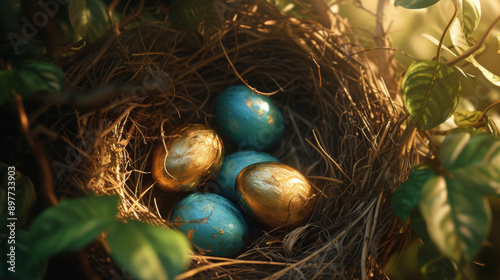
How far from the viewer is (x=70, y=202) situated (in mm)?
528

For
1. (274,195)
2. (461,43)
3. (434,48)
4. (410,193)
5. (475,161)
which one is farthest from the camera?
(434,48)

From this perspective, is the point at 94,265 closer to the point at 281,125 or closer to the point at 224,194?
the point at 224,194

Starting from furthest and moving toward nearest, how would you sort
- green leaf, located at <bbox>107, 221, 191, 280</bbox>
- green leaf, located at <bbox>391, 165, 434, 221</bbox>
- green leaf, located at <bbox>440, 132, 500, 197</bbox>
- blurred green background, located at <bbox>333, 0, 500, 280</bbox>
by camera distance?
blurred green background, located at <bbox>333, 0, 500, 280</bbox>
green leaf, located at <bbox>391, 165, 434, 221</bbox>
green leaf, located at <bbox>440, 132, 500, 197</bbox>
green leaf, located at <bbox>107, 221, 191, 280</bbox>

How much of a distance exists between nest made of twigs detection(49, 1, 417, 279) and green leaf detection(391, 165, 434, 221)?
0.15m

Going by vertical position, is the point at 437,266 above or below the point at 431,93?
below

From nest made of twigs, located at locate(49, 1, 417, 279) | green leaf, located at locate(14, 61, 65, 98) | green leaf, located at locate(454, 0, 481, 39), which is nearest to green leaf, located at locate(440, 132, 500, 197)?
nest made of twigs, located at locate(49, 1, 417, 279)

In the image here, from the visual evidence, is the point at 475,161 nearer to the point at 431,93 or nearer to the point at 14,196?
the point at 431,93

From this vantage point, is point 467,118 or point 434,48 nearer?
point 467,118

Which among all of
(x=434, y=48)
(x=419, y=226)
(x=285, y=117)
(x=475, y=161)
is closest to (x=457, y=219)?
(x=475, y=161)

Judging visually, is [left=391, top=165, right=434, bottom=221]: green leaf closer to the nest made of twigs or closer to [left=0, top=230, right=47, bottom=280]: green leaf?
the nest made of twigs

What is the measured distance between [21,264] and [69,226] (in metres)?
0.21

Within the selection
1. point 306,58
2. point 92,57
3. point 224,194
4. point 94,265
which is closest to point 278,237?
point 224,194

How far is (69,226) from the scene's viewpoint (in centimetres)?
50

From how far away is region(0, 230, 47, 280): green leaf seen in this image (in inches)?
23.7
